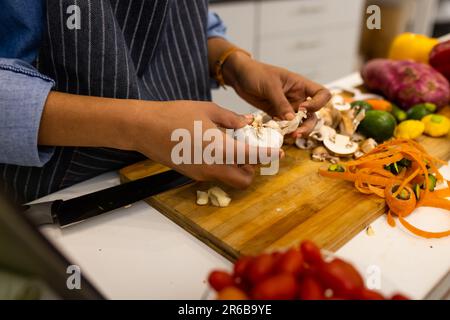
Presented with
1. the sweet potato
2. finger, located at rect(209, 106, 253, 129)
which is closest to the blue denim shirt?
finger, located at rect(209, 106, 253, 129)

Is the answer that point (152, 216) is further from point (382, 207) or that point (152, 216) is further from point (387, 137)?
point (387, 137)

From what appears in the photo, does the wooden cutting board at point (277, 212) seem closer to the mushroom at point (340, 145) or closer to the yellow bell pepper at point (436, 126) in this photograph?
the mushroom at point (340, 145)

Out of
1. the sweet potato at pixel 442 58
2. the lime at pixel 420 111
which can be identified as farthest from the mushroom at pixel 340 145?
the sweet potato at pixel 442 58

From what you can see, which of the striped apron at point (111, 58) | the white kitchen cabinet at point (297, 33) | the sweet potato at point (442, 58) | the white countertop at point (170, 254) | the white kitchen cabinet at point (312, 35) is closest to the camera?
the white countertop at point (170, 254)

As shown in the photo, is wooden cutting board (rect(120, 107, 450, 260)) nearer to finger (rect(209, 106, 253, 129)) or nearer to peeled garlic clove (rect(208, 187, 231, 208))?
peeled garlic clove (rect(208, 187, 231, 208))

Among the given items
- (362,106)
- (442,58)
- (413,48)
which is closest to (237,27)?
(413,48)

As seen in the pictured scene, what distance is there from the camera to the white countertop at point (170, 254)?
1.78 ft

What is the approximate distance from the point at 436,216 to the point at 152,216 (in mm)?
486

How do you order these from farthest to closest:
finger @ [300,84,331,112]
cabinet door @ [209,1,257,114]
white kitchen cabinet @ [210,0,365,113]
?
white kitchen cabinet @ [210,0,365,113] < cabinet door @ [209,1,257,114] < finger @ [300,84,331,112]

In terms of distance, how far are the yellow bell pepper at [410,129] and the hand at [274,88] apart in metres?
0.21

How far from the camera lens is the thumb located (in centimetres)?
A: 81

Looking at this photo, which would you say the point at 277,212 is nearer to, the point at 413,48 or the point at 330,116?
the point at 330,116

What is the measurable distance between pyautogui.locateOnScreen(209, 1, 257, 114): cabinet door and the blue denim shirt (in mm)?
1297
